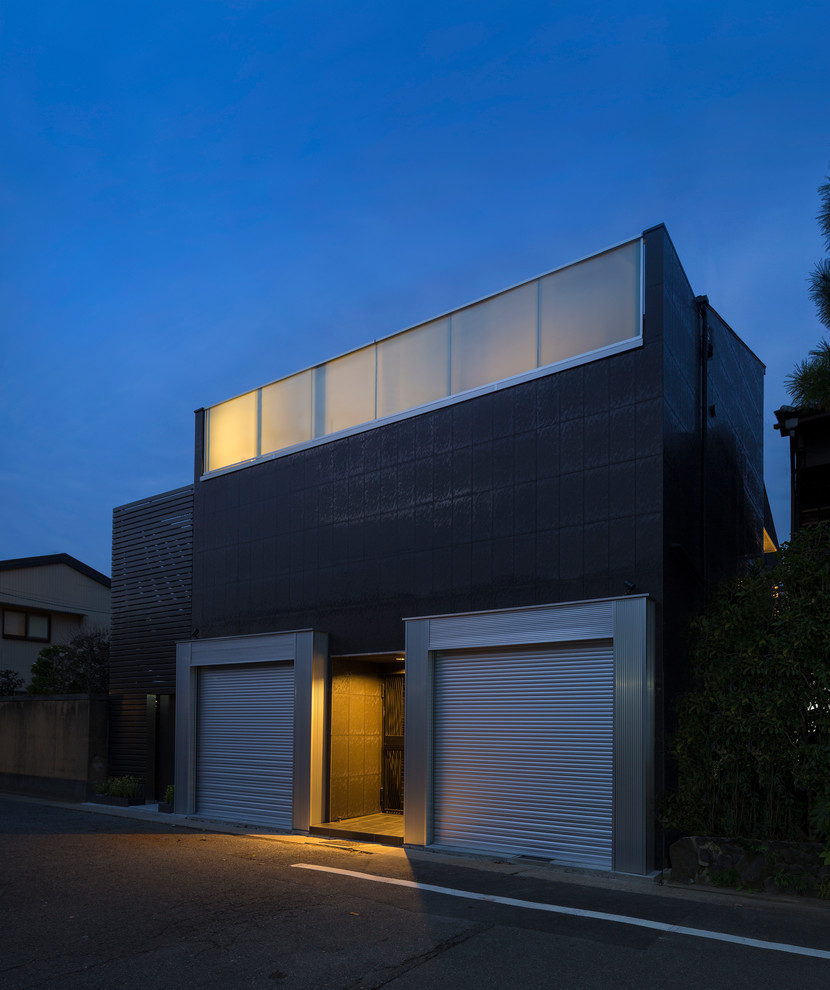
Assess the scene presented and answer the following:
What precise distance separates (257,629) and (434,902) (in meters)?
7.66

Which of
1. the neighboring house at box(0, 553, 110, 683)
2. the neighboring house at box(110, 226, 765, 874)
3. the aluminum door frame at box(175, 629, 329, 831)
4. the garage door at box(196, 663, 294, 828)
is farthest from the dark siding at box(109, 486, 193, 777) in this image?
the neighboring house at box(0, 553, 110, 683)

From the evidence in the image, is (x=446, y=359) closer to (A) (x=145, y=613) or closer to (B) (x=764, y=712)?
(B) (x=764, y=712)

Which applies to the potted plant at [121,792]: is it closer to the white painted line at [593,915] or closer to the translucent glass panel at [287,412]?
the translucent glass panel at [287,412]

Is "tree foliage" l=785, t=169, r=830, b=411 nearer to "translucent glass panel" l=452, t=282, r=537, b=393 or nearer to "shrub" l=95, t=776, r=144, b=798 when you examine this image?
"translucent glass panel" l=452, t=282, r=537, b=393

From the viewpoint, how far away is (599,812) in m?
10.8

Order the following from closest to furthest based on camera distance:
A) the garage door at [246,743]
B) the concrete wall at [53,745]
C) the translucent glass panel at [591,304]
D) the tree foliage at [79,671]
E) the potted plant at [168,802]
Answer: the translucent glass panel at [591,304] → the garage door at [246,743] → the potted plant at [168,802] → the concrete wall at [53,745] → the tree foliage at [79,671]

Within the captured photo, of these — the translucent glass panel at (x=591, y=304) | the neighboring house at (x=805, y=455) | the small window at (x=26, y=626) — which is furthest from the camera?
the small window at (x=26, y=626)

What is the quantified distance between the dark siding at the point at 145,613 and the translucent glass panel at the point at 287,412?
2.58 meters

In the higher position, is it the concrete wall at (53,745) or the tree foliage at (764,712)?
the tree foliage at (764,712)

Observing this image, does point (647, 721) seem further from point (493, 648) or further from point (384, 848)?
point (384, 848)

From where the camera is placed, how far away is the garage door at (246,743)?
1477 cm

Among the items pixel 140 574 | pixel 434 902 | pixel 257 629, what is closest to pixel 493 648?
pixel 434 902

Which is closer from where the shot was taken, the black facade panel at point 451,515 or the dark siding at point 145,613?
the black facade panel at point 451,515

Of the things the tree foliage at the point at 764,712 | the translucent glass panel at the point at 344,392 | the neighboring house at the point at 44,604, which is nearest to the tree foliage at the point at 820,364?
the tree foliage at the point at 764,712
